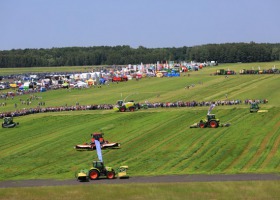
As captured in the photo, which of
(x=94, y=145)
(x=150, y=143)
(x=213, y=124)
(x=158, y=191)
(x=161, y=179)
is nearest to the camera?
(x=158, y=191)

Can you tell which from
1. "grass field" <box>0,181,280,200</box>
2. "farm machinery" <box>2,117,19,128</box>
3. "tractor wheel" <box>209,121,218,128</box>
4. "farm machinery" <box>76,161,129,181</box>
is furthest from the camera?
"farm machinery" <box>2,117,19,128</box>

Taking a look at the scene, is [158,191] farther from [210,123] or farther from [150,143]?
[210,123]

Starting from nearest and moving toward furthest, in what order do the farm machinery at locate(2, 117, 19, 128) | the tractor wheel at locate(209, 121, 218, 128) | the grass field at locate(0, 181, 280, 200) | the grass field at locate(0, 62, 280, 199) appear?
the grass field at locate(0, 181, 280, 200)
the grass field at locate(0, 62, 280, 199)
the tractor wheel at locate(209, 121, 218, 128)
the farm machinery at locate(2, 117, 19, 128)

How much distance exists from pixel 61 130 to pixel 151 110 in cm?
1702

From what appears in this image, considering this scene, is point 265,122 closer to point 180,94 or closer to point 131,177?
point 131,177

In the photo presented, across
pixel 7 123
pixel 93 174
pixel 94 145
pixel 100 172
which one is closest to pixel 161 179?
pixel 100 172

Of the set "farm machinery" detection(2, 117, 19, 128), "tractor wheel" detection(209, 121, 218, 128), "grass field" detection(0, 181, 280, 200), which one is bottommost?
"farm machinery" detection(2, 117, 19, 128)

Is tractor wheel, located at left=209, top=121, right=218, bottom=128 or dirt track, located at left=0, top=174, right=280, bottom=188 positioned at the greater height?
tractor wheel, located at left=209, top=121, right=218, bottom=128

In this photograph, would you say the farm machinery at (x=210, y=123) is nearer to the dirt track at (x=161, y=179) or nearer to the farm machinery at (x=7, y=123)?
the farm machinery at (x=7, y=123)

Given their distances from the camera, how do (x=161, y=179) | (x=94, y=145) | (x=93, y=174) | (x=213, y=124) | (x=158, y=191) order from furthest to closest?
1. (x=213, y=124)
2. (x=94, y=145)
3. (x=93, y=174)
4. (x=161, y=179)
5. (x=158, y=191)

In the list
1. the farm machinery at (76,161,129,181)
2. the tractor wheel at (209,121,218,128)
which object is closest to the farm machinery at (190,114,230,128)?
the tractor wheel at (209,121,218,128)

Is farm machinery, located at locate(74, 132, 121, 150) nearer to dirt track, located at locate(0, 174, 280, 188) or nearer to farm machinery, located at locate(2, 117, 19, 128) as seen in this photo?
dirt track, located at locate(0, 174, 280, 188)

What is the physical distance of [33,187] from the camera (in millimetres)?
35875

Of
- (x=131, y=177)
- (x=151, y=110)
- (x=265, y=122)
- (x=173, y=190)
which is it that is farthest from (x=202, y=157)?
(x=151, y=110)
